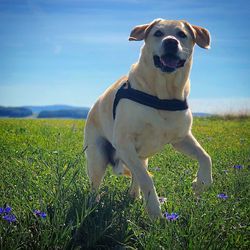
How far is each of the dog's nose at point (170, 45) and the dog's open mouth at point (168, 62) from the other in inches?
2.3

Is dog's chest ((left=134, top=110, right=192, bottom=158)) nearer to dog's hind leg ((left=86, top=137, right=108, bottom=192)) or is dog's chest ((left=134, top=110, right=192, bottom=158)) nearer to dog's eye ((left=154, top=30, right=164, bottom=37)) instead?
dog's hind leg ((left=86, top=137, right=108, bottom=192))

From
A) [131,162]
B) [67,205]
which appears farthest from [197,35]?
[67,205]

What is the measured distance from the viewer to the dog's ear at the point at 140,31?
15.5 ft

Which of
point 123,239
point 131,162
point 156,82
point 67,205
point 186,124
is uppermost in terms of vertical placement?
point 156,82

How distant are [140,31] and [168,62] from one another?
1.85 feet

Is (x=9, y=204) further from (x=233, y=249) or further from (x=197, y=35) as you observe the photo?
(x=197, y=35)

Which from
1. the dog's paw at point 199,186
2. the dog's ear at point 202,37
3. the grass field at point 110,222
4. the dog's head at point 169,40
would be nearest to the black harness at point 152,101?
the dog's head at point 169,40

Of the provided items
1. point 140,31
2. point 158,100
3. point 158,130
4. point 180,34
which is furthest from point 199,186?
point 140,31

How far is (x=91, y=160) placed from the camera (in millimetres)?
5215

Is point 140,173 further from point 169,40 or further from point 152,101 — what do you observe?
point 169,40

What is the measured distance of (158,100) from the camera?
452 cm

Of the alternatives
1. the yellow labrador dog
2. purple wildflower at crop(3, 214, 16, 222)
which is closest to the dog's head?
the yellow labrador dog

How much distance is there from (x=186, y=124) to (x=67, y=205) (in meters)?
1.78

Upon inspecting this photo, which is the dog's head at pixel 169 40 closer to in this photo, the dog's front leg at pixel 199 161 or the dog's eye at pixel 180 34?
the dog's eye at pixel 180 34
